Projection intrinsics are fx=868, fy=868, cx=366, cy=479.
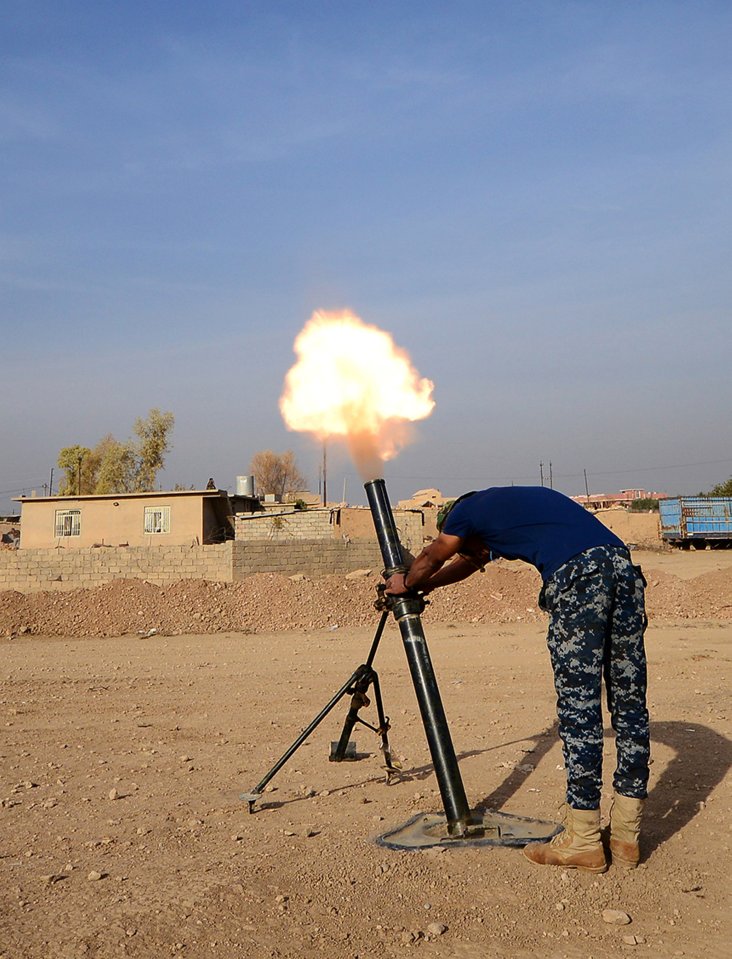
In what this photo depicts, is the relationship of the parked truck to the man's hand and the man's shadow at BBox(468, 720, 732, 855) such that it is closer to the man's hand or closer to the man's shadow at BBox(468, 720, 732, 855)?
the man's shadow at BBox(468, 720, 732, 855)

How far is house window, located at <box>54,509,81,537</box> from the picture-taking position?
33.8 meters

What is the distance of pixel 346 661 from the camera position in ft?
39.4

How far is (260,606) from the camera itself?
677 inches

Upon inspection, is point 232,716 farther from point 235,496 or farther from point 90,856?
point 235,496

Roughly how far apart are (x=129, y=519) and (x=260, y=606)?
1752cm

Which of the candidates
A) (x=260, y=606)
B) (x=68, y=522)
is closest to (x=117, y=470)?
(x=68, y=522)

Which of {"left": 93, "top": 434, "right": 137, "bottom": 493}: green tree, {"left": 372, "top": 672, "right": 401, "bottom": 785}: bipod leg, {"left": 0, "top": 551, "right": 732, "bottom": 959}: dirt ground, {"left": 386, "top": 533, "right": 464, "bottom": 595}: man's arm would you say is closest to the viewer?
{"left": 0, "top": 551, "right": 732, "bottom": 959}: dirt ground

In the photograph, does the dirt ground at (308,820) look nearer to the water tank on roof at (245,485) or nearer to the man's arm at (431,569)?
the man's arm at (431,569)

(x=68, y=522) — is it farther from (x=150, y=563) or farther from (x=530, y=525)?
(x=530, y=525)

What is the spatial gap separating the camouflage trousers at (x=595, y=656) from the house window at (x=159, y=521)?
2970cm

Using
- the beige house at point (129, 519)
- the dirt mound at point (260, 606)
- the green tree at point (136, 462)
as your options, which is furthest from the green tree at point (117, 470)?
the dirt mound at point (260, 606)

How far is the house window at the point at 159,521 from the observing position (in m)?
32.8

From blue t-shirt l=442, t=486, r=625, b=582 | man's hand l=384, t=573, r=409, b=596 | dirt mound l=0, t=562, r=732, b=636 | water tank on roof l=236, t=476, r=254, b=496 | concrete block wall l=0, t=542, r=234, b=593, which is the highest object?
water tank on roof l=236, t=476, r=254, b=496

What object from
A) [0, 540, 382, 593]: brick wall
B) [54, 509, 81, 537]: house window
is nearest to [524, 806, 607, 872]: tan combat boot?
[0, 540, 382, 593]: brick wall
